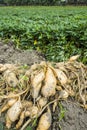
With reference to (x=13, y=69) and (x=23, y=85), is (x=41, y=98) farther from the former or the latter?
(x=13, y=69)

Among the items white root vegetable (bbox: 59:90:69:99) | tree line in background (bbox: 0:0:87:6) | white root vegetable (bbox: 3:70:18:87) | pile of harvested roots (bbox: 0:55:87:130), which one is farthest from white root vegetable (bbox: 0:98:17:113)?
tree line in background (bbox: 0:0:87:6)

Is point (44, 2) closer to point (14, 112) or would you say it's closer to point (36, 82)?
point (36, 82)

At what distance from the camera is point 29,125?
3180 millimetres

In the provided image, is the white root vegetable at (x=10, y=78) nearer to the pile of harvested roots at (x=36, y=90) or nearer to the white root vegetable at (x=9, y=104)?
the pile of harvested roots at (x=36, y=90)

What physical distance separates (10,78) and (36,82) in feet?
0.98

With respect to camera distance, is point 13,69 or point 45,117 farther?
point 13,69

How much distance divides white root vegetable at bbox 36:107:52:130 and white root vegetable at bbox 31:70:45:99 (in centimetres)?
23

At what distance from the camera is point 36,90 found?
326cm

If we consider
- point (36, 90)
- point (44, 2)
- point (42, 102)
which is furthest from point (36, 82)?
point (44, 2)

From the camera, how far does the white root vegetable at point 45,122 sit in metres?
3.15

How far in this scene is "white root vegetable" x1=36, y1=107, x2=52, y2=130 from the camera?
3.15 m

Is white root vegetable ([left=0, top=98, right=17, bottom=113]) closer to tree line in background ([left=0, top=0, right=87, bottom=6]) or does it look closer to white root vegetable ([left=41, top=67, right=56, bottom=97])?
white root vegetable ([left=41, top=67, right=56, bottom=97])

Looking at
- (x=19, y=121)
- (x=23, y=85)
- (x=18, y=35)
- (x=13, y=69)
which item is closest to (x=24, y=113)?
(x=19, y=121)

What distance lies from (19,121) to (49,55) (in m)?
2.75
